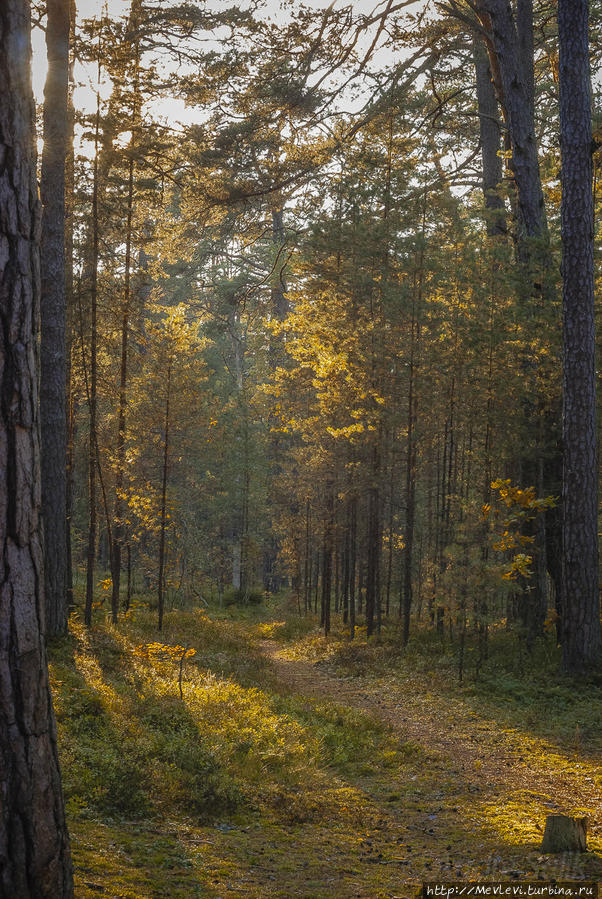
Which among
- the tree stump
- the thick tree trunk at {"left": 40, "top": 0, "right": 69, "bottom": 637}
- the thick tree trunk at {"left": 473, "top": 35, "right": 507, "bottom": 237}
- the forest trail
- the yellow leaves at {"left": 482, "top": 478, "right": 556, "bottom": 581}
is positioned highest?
the thick tree trunk at {"left": 473, "top": 35, "right": 507, "bottom": 237}

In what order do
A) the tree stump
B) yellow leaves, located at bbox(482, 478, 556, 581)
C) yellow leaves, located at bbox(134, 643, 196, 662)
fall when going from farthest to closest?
yellow leaves, located at bbox(482, 478, 556, 581)
yellow leaves, located at bbox(134, 643, 196, 662)
the tree stump

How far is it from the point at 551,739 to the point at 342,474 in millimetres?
13980

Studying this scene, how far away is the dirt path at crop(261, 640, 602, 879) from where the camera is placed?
505 centimetres

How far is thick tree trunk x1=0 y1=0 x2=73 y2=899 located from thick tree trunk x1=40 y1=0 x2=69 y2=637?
29.8ft

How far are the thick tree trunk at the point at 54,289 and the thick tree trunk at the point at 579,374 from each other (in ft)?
27.8

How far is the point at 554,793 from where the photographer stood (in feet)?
21.3

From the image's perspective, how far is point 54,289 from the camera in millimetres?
11703

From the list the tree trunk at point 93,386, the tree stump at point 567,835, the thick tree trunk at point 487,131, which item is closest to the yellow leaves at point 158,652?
the tree trunk at point 93,386

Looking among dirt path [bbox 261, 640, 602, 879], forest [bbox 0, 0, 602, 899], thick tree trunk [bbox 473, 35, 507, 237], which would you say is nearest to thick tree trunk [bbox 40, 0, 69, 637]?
forest [bbox 0, 0, 602, 899]

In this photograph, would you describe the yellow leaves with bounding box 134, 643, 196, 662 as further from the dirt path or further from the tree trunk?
the dirt path

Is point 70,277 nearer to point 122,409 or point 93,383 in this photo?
point 93,383

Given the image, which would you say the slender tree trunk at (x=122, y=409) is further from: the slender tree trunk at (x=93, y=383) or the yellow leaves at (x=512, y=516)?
the yellow leaves at (x=512, y=516)

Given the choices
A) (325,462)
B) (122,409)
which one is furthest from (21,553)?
(325,462)

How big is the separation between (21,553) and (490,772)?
6429mm
